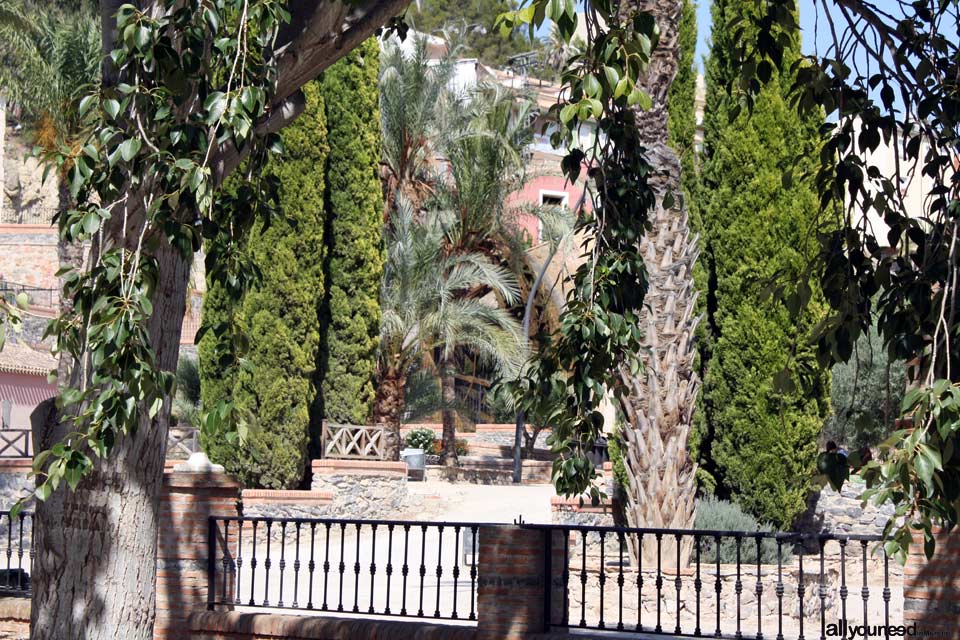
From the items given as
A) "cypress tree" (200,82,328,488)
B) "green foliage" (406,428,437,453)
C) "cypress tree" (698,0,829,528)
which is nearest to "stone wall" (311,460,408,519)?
"cypress tree" (200,82,328,488)

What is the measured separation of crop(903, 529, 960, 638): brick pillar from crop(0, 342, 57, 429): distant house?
1123 inches

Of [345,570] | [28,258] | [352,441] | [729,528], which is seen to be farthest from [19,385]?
[729,528]

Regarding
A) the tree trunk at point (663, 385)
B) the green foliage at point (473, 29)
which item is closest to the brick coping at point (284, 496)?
the tree trunk at point (663, 385)

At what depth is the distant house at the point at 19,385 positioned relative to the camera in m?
32.5

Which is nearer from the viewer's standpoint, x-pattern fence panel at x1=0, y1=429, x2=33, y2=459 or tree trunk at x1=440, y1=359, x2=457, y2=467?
x-pattern fence panel at x1=0, y1=429, x2=33, y2=459

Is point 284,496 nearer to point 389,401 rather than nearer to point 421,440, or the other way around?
point 389,401

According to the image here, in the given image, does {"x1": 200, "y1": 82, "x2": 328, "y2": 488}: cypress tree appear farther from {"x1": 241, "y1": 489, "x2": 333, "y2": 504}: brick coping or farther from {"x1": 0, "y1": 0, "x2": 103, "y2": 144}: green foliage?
{"x1": 0, "y1": 0, "x2": 103, "y2": 144}: green foliage

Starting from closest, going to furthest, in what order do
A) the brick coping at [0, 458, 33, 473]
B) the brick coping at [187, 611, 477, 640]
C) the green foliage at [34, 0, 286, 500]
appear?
the green foliage at [34, 0, 286, 500], the brick coping at [187, 611, 477, 640], the brick coping at [0, 458, 33, 473]

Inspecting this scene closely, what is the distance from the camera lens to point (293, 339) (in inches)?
766

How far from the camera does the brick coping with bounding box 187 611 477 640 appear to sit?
27.8ft

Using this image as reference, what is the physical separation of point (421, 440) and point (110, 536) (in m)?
25.0

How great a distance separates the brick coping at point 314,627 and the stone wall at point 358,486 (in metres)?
9.03

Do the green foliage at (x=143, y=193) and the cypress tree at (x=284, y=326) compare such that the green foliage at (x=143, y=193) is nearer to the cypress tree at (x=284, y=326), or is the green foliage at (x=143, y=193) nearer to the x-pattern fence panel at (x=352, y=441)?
the cypress tree at (x=284, y=326)

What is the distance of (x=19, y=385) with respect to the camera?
1319 inches
